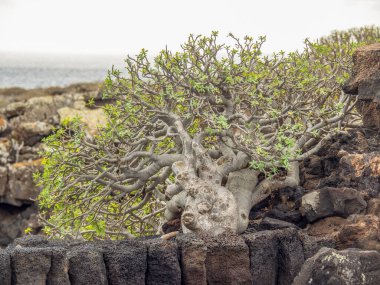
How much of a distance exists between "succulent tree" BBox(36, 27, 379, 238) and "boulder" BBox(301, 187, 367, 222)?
2.85ft

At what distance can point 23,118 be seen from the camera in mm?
63406

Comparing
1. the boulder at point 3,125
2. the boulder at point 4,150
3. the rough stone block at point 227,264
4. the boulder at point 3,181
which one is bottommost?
the boulder at point 3,181

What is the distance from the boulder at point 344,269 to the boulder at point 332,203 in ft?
12.1

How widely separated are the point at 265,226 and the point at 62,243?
13.4 ft

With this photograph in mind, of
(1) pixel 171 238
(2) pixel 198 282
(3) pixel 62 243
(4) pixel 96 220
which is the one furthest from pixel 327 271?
(4) pixel 96 220

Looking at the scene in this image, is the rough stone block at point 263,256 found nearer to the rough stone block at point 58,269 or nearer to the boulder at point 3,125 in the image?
the rough stone block at point 58,269

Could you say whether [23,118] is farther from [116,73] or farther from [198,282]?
[198,282]

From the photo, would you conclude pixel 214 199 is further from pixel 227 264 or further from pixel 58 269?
pixel 58 269

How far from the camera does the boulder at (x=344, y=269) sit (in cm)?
1241

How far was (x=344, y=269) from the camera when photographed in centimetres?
1245

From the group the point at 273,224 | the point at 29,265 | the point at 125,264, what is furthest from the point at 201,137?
the point at 29,265

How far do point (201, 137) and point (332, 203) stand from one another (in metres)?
3.03

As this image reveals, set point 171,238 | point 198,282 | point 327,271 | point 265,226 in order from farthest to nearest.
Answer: point 265,226
point 171,238
point 198,282
point 327,271

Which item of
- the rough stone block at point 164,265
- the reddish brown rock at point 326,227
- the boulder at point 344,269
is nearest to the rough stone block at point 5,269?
the rough stone block at point 164,265
